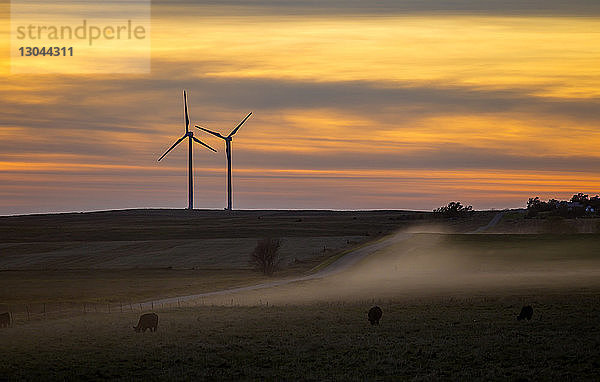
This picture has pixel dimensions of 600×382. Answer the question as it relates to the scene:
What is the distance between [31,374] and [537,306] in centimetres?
2907

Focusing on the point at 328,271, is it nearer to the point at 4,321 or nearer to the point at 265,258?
the point at 265,258

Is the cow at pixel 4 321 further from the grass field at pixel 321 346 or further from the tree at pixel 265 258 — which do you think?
the tree at pixel 265 258

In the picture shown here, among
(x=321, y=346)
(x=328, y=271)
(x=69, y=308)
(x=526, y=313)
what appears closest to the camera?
(x=321, y=346)

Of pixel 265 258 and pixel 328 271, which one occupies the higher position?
pixel 265 258

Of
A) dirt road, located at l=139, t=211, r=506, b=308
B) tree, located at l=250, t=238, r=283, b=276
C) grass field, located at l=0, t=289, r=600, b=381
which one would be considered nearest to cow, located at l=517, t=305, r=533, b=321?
grass field, located at l=0, t=289, r=600, b=381

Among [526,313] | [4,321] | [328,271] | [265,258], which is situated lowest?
[4,321]

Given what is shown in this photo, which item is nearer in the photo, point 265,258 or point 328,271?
point 328,271

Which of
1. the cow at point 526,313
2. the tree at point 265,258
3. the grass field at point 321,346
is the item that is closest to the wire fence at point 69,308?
the grass field at point 321,346

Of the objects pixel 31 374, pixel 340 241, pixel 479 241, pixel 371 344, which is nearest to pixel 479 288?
pixel 371 344

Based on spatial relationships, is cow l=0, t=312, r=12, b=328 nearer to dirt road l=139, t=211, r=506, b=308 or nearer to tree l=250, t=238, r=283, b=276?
dirt road l=139, t=211, r=506, b=308

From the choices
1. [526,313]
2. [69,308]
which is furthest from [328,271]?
[526,313]

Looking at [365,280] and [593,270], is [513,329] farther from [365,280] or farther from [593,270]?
[593,270]

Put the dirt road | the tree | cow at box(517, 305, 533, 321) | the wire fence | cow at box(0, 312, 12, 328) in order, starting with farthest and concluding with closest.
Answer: the tree < the dirt road < the wire fence < cow at box(0, 312, 12, 328) < cow at box(517, 305, 533, 321)

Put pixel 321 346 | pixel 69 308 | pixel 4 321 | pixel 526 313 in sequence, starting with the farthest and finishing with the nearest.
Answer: pixel 69 308, pixel 4 321, pixel 526 313, pixel 321 346
